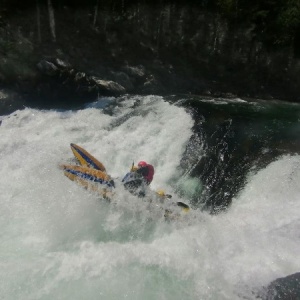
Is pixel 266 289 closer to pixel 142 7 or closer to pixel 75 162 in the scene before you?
pixel 75 162

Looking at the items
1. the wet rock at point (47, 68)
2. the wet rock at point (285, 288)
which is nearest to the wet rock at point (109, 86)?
the wet rock at point (47, 68)

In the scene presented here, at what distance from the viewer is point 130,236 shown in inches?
306

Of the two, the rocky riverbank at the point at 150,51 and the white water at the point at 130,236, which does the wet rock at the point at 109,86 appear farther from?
the white water at the point at 130,236

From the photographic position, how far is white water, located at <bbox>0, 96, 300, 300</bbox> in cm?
654

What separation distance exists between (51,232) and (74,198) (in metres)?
1.27

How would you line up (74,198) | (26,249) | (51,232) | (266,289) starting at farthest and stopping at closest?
(74,198) → (51,232) → (26,249) → (266,289)

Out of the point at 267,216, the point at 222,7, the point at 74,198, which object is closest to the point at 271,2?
the point at 222,7

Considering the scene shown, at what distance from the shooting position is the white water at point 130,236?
6543 millimetres

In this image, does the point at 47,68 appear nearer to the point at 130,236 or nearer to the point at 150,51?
the point at 150,51

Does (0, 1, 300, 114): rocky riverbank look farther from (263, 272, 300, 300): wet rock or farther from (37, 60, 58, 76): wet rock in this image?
(263, 272, 300, 300): wet rock

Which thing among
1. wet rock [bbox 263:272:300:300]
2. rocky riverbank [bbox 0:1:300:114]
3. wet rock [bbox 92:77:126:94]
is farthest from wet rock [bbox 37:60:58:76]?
wet rock [bbox 263:272:300:300]

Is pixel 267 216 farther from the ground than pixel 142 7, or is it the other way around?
pixel 142 7

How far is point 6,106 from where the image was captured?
1459 centimetres

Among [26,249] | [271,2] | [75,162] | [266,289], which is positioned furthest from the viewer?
[271,2]
